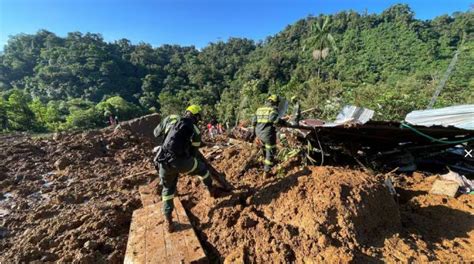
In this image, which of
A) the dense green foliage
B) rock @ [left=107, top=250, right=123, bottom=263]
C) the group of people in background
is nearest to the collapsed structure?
rock @ [left=107, top=250, right=123, bottom=263]

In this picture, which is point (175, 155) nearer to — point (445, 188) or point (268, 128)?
point (268, 128)

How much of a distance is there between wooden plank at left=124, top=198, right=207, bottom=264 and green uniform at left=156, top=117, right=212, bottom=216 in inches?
11.2

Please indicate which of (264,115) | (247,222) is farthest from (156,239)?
(264,115)

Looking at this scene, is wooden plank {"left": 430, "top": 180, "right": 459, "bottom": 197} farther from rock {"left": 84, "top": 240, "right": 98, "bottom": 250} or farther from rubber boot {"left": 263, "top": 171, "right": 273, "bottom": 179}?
rock {"left": 84, "top": 240, "right": 98, "bottom": 250}

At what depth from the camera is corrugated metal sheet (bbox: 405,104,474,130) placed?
4877 mm

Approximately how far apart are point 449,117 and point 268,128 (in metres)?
3.42

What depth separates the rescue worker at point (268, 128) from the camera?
5.06m

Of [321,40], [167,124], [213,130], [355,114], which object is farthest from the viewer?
[321,40]

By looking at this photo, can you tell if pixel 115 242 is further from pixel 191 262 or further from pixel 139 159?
pixel 139 159

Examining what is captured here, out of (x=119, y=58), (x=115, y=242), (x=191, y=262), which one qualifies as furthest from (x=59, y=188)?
(x=119, y=58)

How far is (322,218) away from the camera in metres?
3.21

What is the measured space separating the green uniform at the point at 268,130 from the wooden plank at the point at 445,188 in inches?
106

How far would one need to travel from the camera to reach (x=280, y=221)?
354 cm

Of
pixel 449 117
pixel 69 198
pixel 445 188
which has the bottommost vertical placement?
pixel 445 188
